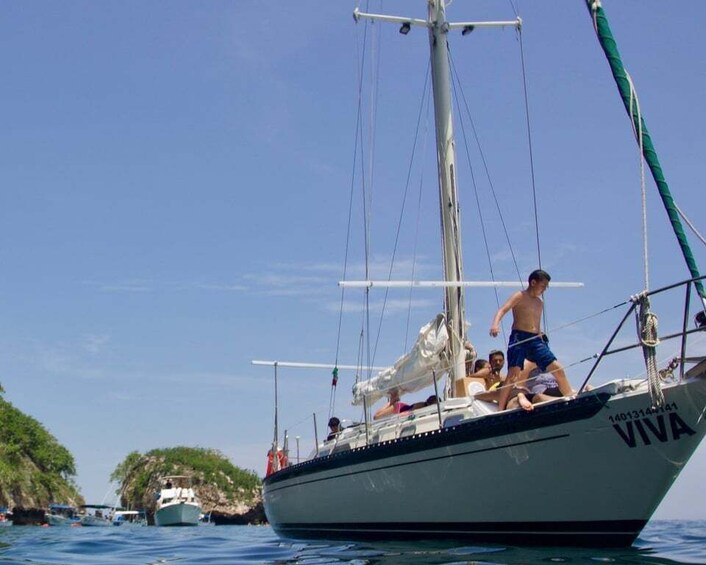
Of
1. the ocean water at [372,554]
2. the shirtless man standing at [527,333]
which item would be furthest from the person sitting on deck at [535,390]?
the ocean water at [372,554]

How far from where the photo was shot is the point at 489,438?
9.88 m

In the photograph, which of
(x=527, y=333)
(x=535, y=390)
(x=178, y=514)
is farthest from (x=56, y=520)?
(x=535, y=390)

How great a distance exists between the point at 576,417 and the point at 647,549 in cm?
202

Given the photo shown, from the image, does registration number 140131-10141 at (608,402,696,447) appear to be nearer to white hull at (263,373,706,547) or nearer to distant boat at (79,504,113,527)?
white hull at (263,373,706,547)

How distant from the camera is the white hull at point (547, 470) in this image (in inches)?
349

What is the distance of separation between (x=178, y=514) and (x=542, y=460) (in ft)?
147

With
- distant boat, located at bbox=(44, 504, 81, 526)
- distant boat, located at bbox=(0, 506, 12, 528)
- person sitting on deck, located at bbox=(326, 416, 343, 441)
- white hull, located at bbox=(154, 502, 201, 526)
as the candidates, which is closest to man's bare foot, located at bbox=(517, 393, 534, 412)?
person sitting on deck, located at bbox=(326, 416, 343, 441)

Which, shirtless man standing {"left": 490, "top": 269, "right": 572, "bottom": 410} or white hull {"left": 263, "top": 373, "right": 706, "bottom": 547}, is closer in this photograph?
white hull {"left": 263, "top": 373, "right": 706, "bottom": 547}

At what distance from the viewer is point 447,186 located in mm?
15047

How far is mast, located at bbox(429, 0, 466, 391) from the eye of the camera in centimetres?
1437

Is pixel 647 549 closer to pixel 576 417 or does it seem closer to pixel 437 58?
pixel 576 417

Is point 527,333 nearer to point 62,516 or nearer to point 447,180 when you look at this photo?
point 447,180

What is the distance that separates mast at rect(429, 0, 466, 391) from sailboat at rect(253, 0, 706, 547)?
7.86ft

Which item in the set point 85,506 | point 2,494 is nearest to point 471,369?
point 2,494
